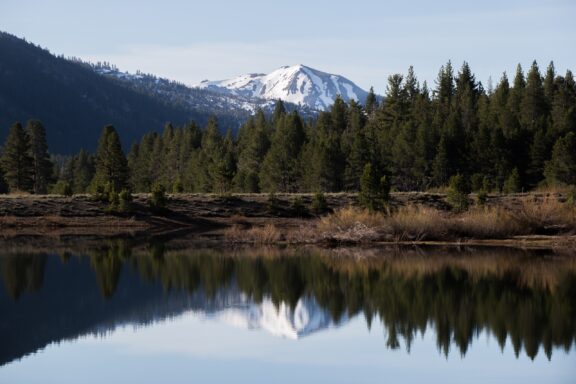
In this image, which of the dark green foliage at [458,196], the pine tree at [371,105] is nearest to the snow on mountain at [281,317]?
the dark green foliage at [458,196]

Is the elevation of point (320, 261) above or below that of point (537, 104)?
below

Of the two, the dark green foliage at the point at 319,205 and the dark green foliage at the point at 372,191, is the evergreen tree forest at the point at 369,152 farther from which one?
the dark green foliage at the point at 319,205

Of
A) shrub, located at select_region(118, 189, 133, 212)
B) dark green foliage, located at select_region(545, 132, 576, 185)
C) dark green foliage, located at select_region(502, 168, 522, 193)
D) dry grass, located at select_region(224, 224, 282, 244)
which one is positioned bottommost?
dry grass, located at select_region(224, 224, 282, 244)

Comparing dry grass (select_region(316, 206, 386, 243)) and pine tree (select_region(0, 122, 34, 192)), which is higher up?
pine tree (select_region(0, 122, 34, 192))

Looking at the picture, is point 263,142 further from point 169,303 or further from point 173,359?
point 173,359

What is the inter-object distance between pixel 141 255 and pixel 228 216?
22.5m

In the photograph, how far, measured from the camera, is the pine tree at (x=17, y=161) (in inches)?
3590

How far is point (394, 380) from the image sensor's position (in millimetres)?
21047

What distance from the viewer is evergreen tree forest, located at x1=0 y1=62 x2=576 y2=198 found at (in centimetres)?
9138

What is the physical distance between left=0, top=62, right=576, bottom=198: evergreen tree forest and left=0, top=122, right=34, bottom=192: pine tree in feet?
0.48

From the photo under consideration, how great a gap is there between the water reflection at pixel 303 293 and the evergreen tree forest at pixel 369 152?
22.0 m

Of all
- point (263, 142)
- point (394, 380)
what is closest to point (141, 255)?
point (394, 380)

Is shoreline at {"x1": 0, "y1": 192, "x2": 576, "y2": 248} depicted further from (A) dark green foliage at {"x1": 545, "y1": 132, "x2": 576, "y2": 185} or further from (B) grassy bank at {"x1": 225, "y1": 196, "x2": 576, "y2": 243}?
(A) dark green foliage at {"x1": 545, "y1": 132, "x2": 576, "y2": 185}

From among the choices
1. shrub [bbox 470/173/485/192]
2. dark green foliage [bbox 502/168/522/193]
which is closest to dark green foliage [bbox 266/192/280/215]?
shrub [bbox 470/173/485/192]
